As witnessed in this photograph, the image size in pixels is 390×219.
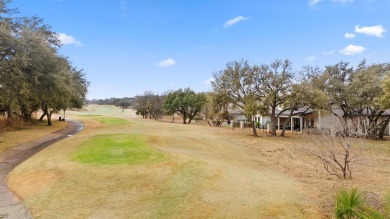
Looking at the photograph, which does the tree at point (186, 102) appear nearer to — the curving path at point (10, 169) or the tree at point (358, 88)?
the tree at point (358, 88)

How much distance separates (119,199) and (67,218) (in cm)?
194

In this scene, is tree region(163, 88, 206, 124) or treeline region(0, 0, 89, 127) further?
tree region(163, 88, 206, 124)

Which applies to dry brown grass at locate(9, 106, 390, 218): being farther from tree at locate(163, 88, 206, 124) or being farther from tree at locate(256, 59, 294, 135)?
tree at locate(163, 88, 206, 124)

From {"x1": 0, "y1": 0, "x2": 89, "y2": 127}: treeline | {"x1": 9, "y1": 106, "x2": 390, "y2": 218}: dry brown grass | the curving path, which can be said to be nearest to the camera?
the curving path

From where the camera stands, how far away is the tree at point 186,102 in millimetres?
62500

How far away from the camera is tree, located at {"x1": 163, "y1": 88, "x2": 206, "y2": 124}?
6250 centimetres

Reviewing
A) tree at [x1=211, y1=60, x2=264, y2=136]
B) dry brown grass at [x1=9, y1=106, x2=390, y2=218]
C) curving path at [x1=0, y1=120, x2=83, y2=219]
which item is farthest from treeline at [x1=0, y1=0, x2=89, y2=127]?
tree at [x1=211, y1=60, x2=264, y2=136]

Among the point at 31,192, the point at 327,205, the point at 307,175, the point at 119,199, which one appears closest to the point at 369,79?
the point at 307,175

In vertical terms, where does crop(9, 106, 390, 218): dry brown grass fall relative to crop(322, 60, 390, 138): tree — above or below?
below

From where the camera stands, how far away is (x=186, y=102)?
62781 millimetres

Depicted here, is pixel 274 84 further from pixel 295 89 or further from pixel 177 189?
pixel 177 189

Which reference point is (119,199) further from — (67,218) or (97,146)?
(97,146)

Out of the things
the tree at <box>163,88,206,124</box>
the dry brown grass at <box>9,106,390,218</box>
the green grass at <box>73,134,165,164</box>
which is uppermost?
the tree at <box>163,88,206,124</box>

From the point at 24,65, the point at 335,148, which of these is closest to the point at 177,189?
the point at 335,148
